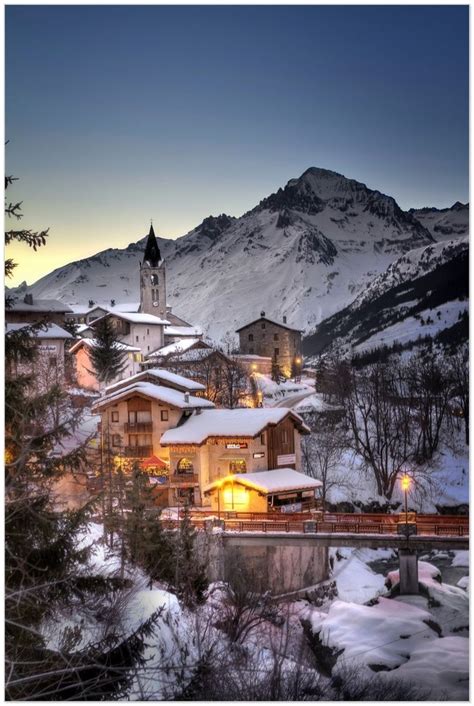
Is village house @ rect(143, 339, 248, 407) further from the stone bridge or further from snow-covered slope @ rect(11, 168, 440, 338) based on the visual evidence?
the stone bridge

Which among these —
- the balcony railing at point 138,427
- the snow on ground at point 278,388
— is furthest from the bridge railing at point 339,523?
the snow on ground at point 278,388

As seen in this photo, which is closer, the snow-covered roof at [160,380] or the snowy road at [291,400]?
the snow-covered roof at [160,380]

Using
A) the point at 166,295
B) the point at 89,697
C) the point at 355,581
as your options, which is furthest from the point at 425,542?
the point at 166,295

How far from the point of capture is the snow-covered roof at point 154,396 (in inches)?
466

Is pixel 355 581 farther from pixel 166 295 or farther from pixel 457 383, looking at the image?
Answer: pixel 166 295

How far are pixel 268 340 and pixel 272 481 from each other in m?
10.4

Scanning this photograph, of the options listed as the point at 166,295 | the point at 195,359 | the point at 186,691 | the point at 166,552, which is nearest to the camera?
the point at 186,691

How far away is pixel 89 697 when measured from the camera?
5500 millimetres

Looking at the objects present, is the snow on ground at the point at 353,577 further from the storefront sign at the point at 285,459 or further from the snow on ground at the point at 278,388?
the snow on ground at the point at 278,388

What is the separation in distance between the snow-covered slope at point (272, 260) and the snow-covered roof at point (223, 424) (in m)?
3.29

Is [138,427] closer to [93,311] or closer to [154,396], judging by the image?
[154,396]

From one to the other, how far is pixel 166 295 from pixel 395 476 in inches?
341

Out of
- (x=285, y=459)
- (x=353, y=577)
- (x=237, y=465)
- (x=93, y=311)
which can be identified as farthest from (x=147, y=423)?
(x=93, y=311)

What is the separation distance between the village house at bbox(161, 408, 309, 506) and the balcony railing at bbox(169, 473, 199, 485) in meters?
0.02
